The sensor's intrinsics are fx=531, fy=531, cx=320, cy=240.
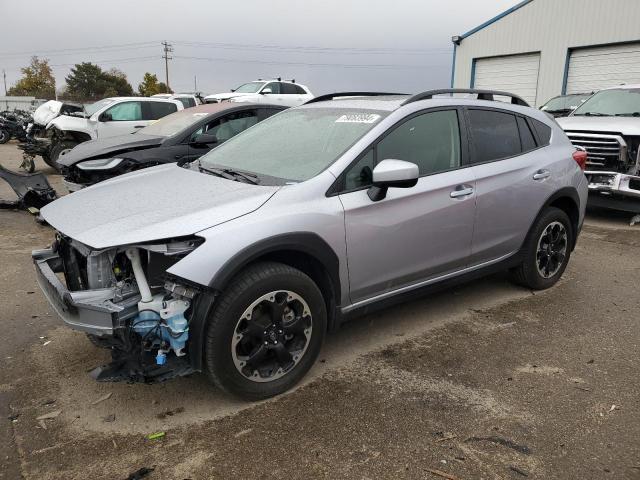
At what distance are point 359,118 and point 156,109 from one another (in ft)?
35.2

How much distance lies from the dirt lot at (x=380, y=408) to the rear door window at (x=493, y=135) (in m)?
1.32

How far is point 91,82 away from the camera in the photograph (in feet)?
246

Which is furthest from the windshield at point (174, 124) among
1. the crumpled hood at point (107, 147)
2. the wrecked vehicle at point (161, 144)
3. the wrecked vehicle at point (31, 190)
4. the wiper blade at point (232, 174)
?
the wiper blade at point (232, 174)

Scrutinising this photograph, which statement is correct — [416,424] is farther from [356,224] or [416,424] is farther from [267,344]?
[356,224]

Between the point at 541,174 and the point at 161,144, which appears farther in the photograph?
the point at 161,144

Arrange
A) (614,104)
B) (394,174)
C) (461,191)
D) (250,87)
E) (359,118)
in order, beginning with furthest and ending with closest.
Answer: (250,87) → (614,104) → (461,191) → (359,118) → (394,174)

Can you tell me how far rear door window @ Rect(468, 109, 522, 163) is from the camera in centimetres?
409

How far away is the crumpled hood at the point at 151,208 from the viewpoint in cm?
273

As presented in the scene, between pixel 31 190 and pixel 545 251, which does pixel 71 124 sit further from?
pixel 545 251

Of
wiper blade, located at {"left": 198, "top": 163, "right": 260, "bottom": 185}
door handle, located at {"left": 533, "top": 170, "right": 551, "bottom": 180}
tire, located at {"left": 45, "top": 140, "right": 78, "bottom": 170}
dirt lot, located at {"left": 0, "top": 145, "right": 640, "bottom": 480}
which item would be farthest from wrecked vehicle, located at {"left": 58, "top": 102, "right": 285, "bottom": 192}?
tire, located at {"left": 45, "top": 140, "right": 78, "bottom": 170}

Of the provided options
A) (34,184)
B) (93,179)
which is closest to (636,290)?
(93,179)

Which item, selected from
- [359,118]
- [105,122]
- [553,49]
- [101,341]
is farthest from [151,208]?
[553,49]

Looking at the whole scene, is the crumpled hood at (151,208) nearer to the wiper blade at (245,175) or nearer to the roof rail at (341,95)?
the wiper blade at (245,175)

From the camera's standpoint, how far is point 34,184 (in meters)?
8.01
